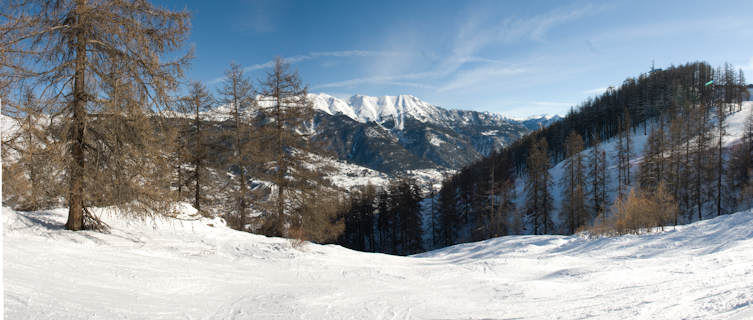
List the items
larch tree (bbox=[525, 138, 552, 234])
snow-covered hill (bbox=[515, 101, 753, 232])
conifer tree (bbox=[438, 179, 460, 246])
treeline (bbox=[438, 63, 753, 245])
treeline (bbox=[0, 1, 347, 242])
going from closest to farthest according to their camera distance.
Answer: treeline (bbox=[0, 1, 347, 242]), treeline (bbox=[438, 63, 753, 245]), larch tree (bbox=[525, 138, 552, 234]), conifer tree (bbox=[438, 179, 460, 246]), snow-covered hill (bbox=[515, 101, 753, 232])

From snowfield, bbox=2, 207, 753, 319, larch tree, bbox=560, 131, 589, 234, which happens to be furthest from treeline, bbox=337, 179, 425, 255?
snowfield, bbox=2, 207, 753, 319

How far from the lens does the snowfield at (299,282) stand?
166 inches

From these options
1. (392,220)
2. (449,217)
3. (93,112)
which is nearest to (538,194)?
(449,217)

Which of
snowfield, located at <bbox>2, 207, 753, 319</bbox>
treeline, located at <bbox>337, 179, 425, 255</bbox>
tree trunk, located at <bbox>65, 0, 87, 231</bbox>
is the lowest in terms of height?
treeline, located at <bbox>337, 179, 425, 255</bbox>

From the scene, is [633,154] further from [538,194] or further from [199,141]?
[199,141]

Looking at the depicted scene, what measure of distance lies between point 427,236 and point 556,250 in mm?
43240

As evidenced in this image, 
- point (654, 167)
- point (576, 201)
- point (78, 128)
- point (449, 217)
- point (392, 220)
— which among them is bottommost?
point (392, 220)

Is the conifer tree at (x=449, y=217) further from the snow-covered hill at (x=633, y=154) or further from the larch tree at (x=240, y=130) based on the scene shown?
the larch tree at (x=240, y=130)

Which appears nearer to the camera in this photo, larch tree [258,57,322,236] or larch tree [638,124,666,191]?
larch tree [258,57,322,236]

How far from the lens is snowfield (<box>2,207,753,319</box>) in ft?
13.8

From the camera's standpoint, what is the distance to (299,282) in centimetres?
615

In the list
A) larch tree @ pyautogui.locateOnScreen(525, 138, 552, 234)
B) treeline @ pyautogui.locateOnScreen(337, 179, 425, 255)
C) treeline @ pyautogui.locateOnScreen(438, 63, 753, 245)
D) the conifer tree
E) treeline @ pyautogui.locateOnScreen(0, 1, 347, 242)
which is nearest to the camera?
treeline @ pyautogui.locateOnScreen(0, 1, 347, 242)

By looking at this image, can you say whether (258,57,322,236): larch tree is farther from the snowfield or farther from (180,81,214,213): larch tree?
the snowfield

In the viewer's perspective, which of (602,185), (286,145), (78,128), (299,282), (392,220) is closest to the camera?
(299,282)
